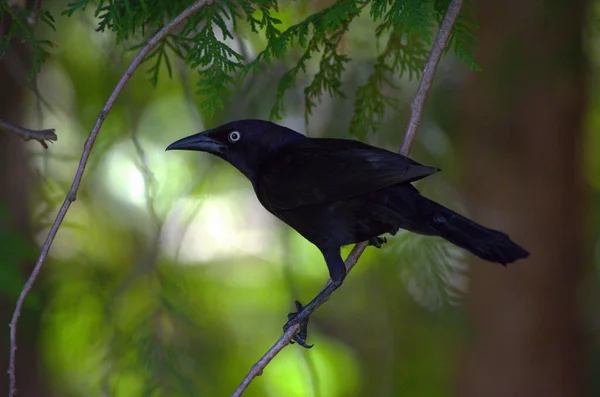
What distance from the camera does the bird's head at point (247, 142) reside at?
11.6 ft

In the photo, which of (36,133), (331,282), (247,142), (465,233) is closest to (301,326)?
(331,282)

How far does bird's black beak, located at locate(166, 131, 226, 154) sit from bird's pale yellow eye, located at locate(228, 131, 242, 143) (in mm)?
46

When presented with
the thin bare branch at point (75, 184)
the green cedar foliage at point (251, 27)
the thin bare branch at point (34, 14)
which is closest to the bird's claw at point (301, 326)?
the green cedar foliage at point (251, 27)

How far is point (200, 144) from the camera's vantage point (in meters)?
3.47

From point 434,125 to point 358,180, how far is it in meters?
2.70

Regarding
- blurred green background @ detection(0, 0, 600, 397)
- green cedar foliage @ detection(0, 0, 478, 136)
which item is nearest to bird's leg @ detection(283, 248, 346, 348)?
green cedar foliage @ detection(0, 0, 478, 136)

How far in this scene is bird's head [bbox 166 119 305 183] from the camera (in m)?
3.54

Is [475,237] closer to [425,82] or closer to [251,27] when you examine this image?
[425,82]

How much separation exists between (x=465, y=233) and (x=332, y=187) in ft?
2.25

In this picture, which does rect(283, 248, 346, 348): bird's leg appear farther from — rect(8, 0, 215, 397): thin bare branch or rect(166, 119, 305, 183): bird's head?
rect(8, 0, 215, 397): thin bare branch

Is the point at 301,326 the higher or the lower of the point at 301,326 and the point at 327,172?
the lower

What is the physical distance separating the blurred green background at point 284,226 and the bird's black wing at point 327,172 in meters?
0.96

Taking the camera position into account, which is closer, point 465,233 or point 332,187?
point 465,233

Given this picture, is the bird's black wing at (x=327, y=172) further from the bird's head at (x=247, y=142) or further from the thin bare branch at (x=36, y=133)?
the thin bare branch at (x=36, y=133)
